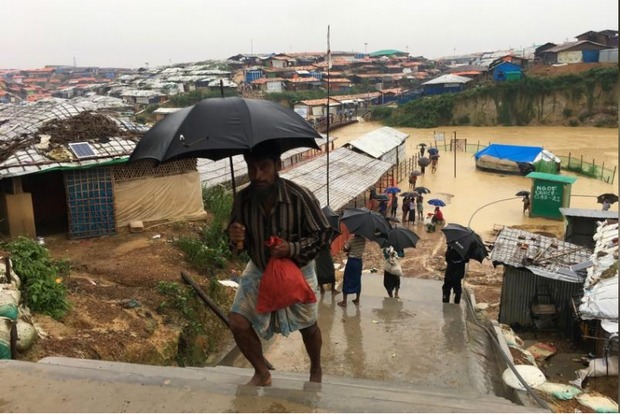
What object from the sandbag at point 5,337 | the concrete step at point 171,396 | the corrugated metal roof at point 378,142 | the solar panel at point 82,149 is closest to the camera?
the concrete step at point 171,396

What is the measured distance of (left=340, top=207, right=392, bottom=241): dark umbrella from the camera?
791 cm

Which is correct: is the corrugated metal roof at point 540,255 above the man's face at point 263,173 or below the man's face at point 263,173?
below

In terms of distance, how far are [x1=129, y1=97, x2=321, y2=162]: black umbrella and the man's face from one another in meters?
0.13

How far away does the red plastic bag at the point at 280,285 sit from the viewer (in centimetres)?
312

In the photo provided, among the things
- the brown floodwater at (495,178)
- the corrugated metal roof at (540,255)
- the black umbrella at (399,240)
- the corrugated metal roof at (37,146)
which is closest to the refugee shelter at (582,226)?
the corrugated metal roof at (540,255)

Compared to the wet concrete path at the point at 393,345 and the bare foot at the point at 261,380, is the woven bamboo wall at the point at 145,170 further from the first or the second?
the bare foot at the point at 261,380

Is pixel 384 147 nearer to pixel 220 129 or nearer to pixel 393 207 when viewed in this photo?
pixel 393 207

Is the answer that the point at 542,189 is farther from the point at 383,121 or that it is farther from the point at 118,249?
the point at 383,121

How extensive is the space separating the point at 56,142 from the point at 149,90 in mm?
51613

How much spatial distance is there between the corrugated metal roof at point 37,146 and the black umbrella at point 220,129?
323 inches

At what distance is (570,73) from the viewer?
48.3 m

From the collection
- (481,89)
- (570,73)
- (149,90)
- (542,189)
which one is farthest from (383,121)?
(542,189)

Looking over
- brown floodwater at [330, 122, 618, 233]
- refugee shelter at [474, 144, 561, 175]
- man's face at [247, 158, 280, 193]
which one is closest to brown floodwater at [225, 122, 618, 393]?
man's face at [247, 158, 280, 193]

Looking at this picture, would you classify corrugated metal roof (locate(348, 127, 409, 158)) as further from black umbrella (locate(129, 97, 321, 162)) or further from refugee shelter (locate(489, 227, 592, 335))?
black umbrella (locate(129, 97, 321, 162))
